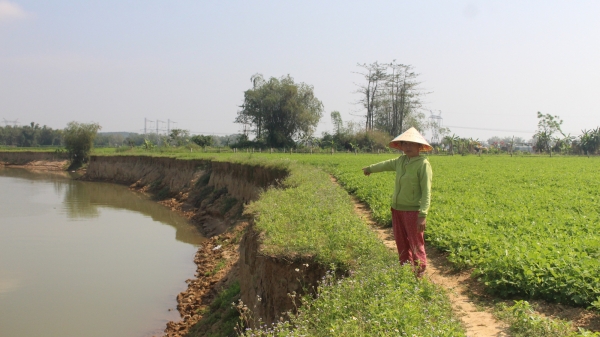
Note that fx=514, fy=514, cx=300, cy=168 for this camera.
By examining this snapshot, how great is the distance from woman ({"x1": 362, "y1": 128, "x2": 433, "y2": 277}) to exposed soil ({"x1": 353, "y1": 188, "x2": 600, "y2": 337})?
19.0 inches

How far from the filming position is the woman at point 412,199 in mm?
6531

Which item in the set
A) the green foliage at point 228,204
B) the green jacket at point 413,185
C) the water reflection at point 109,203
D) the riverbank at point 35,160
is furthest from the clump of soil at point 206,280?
the riverbank at point 35,160

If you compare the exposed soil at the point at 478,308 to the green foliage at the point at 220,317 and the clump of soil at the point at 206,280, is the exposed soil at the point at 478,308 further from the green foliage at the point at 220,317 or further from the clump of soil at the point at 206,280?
the clump of soil at the point at 206,280

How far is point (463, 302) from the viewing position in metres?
6.22

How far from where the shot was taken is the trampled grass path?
5.16 m

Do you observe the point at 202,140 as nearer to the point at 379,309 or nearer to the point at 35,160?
the point at 35,160

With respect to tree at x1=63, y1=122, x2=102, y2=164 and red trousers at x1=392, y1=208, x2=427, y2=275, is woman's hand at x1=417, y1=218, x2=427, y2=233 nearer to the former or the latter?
red trousers at x1=392, y1=208, x2=427, y2=275

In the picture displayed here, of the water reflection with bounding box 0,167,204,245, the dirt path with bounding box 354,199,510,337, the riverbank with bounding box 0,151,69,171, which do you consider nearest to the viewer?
the dirt path with bounding box 354,199,510,337

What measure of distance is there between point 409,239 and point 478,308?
4.01ft

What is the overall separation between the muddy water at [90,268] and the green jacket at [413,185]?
310 inches

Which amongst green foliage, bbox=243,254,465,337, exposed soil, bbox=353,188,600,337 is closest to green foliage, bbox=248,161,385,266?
green foliage, bbox=243,254,465,337

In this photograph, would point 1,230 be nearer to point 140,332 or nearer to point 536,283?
point 140,332

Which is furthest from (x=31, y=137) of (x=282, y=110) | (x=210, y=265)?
(x=210, y=265)

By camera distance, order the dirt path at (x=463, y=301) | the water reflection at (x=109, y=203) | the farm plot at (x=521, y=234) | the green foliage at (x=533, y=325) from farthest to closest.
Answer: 1. the water reflection at (x=109, y=203)
2. the farm plot at (x=521, y=234)
3. the dirt path at (x=463, y=301)
4. the green foliage at (x=533, y=325)
